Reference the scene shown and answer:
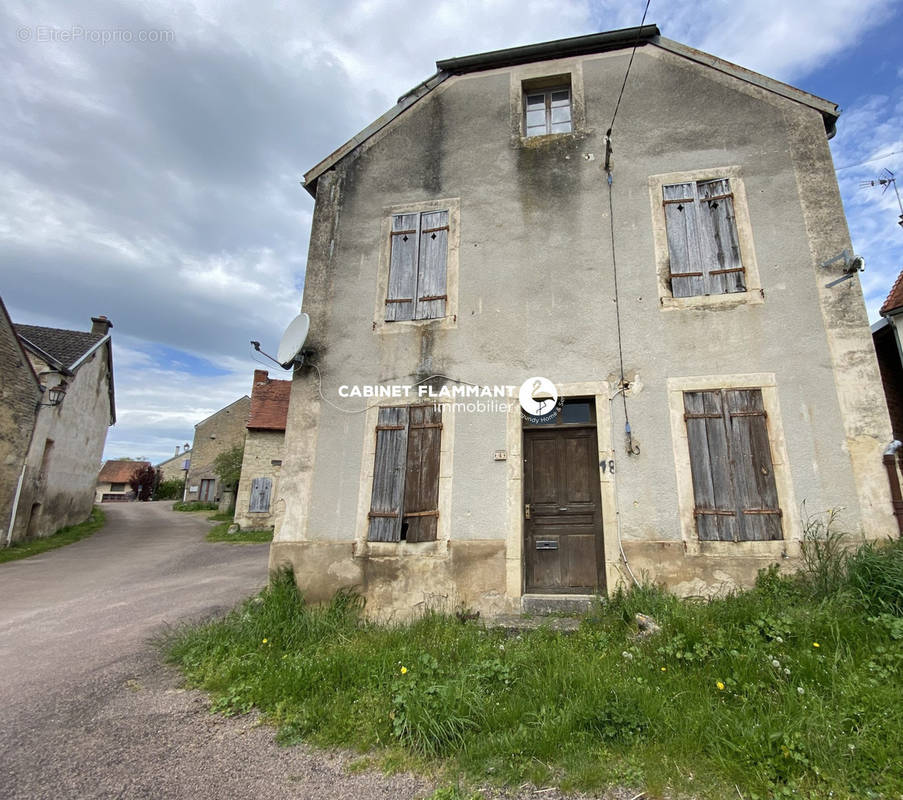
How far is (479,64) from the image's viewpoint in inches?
294

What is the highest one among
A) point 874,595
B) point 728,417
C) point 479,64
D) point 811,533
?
point 479,64

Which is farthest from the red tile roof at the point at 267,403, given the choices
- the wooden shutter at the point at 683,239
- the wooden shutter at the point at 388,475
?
the wooden shutter at the point at 683,239

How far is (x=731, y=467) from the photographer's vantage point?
531 cm

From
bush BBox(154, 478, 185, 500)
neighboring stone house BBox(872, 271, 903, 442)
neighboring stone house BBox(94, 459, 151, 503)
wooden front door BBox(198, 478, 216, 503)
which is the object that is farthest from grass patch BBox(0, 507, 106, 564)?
neighboring stone house BBox(94, 459, 151, 503)

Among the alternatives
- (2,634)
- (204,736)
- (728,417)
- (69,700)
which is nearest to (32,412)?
(2,634)

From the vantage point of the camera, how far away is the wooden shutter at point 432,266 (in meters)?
6.58

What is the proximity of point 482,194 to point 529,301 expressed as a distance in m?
1.90

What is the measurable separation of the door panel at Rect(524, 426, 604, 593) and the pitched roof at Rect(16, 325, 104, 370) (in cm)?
1435

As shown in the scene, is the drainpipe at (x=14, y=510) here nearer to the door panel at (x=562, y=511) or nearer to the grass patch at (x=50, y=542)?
the grass patch at (x=50, y=542)

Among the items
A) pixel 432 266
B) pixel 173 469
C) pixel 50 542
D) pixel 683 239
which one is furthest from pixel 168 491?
pixel 683 239

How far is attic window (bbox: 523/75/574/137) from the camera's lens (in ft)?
23.4

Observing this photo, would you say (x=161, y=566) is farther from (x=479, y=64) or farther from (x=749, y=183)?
(x=749, y=183)

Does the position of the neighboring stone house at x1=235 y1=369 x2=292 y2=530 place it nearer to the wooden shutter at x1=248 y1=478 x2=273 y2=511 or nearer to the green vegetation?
the wooden shutter at x1=248 y1=478 x2=273 y2=511

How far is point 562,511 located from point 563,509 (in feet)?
0.09
